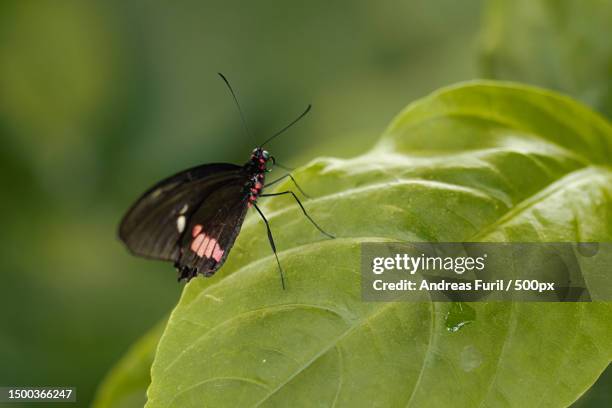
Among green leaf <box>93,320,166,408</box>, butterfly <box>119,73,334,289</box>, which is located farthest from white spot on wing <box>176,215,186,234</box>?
green leaf <box>93,320,166,408</box>

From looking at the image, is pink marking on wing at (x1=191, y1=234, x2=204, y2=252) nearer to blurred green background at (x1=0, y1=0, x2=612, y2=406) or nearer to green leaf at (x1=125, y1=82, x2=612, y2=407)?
green leaf at (x1=125, y1=82, x2=612, y2=407)

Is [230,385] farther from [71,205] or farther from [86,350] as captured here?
[71,205]

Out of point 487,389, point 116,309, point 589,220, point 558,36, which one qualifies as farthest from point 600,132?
point 116,309

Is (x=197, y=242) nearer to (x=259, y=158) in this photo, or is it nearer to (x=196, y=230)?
(x=196, y=230)

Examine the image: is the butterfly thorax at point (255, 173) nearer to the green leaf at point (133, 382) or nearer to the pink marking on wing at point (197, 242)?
the pink marking on wing at point (197, 242)

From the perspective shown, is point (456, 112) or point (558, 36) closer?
point (456, 112)

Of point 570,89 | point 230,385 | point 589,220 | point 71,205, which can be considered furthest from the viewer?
point 71,205
